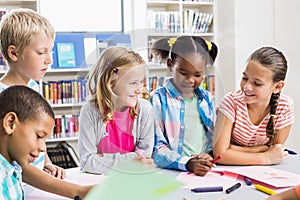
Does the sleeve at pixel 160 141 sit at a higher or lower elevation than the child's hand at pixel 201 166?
higher

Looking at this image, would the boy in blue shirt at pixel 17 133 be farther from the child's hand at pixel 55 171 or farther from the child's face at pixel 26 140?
the child's hand at pixel 55 171

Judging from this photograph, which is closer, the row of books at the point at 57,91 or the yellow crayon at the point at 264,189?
the yellow crayon at the point at 264,189

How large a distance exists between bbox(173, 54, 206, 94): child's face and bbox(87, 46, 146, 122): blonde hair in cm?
10

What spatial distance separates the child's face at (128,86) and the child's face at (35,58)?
1.43 ft

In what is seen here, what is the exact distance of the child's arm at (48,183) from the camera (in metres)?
1.15

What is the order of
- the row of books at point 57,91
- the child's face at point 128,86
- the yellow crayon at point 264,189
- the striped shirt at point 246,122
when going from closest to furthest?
the child's face at point 128,86 < the yellow crayon at point 264,189 < the striped shirt at point 246,122 < the row of books at point 57,91

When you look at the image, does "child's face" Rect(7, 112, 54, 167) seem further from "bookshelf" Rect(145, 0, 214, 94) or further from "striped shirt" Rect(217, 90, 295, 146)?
"bookshelf" Rect(145, 0, 214, 94)

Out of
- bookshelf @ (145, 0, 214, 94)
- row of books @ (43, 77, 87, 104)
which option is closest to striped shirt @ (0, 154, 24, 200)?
row of books @ (43, 77, 87, 104)

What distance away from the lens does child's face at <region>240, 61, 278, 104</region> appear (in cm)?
143

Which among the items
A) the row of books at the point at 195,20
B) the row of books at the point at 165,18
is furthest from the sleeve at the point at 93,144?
the row of books at the point at 195,20

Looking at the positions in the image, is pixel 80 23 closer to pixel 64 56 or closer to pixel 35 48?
pixel 64 56

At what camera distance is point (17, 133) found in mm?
1001

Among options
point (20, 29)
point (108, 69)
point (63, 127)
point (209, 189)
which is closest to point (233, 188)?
point (209, 189)

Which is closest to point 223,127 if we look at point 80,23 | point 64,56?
point 64,56
